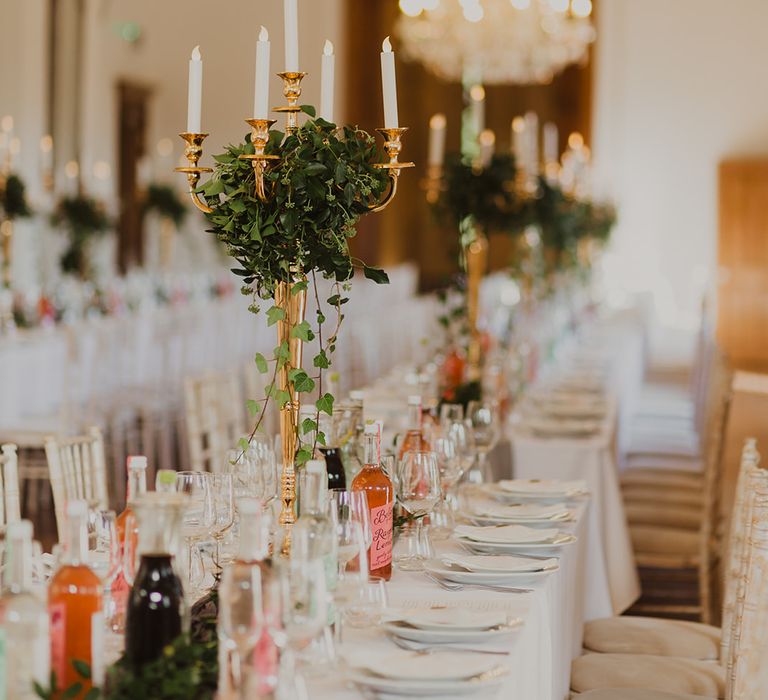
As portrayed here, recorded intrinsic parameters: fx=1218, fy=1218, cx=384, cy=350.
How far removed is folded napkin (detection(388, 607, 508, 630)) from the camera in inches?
84.1

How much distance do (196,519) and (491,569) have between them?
24.9 inches

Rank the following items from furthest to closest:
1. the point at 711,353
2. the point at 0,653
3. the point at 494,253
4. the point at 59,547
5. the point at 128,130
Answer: the point at 494,253 < the point at 128,130 < the point at 711,353 < the point at 59,547 < the point at 0,653

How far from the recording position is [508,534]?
2.88 meters

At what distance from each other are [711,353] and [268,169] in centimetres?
462

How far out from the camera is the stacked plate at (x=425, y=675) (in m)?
1.89

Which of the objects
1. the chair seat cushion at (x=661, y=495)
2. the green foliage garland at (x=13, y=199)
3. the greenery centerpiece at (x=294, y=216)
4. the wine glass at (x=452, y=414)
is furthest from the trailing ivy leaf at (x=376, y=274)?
the green foliage garland at (x=13, y=199)

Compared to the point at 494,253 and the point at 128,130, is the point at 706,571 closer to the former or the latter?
the point at 128,130

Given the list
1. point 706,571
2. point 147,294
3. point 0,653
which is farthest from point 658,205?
point 0,653

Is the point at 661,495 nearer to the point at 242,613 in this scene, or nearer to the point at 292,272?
the point at 292,272

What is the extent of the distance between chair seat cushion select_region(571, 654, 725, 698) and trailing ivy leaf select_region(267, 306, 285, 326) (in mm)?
1265

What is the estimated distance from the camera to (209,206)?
8.29 ft

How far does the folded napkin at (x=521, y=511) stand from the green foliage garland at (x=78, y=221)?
7.37 meters

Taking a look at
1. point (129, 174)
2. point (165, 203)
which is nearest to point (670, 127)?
point (165, 203)

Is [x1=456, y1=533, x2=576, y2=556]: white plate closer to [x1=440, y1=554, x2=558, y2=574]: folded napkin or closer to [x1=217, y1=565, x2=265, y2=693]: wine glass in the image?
[x1=440, y1=554, x2=558, y2=574]: folded napkin
